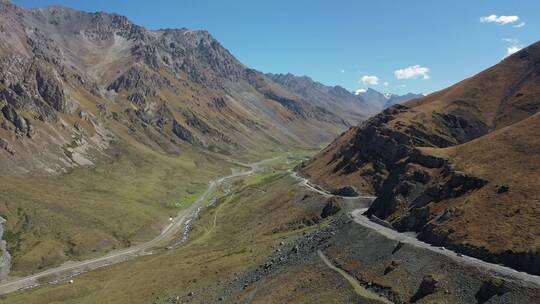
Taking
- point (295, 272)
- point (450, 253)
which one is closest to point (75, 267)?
point (295, 272)

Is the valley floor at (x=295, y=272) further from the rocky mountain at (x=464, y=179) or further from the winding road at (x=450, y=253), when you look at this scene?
the rocky mountain at (x=464, y=179)

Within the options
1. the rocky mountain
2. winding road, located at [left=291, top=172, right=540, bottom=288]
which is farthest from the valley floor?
the rocky mountain

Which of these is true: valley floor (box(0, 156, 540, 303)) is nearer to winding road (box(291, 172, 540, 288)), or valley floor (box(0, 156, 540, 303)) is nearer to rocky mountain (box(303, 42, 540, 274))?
winding road (box(291, 172, 540, 288))

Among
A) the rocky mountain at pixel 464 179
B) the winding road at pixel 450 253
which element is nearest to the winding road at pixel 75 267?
the rocky mountain at pixel 464 179

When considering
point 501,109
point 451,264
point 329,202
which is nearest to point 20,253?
point 329,202

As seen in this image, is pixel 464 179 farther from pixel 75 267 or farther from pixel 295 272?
pixel 75 267

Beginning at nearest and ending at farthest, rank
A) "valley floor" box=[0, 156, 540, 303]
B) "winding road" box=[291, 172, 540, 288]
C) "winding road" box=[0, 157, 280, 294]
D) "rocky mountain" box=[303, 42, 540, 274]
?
1. "winding road" box=[291, 172, 540, 288]
2. "valley floor" box=[0, 156, 540, 303]
3. "rocky mountain" box=[303, 42, 540, 274]
4. "winding road" box=[0, 157, 280, 294]

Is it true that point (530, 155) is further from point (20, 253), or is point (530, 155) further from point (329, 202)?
point (20, 253)

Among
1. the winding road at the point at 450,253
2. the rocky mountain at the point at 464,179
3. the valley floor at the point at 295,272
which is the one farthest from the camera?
the rocky mountain at the point at 464,179
